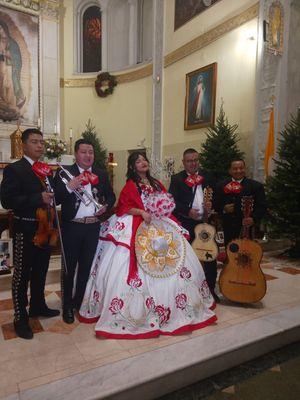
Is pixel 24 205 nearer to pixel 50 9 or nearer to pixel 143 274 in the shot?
pixel 143 274

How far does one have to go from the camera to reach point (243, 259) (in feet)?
10.1

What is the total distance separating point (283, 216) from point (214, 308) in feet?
8.38

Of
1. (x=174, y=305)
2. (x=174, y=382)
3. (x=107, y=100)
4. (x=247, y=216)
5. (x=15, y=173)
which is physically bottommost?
(x=174, y=382)

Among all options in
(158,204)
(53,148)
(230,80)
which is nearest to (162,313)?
(158,204)

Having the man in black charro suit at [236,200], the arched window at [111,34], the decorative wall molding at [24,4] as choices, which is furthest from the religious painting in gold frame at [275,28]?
the decorative wall molding at [24,4]

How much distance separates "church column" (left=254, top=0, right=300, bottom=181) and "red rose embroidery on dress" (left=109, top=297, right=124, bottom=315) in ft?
15.0

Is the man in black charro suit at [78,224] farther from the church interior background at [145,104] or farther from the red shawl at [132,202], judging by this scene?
the church interior background at [145,104]

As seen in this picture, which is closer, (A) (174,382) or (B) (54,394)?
(B) (54,394)

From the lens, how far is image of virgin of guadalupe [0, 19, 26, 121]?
28.9 ft

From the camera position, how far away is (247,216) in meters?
3.24

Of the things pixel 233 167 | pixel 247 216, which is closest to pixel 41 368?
pixel 247 216

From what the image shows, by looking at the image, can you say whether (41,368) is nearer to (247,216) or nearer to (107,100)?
(247,216)

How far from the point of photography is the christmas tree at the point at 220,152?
20.2ft

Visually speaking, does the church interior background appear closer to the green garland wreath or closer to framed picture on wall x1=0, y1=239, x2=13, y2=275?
the green garland wreath
